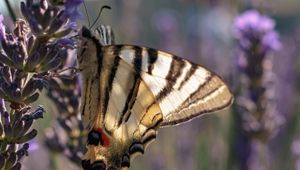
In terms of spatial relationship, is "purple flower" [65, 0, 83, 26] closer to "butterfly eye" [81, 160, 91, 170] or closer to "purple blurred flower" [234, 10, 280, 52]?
"butterfly eye" [81, 160, 91, 170]

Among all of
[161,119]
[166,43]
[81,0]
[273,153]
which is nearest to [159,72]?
[161,119]

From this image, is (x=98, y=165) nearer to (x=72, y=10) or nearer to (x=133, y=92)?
(x=133, y=92)

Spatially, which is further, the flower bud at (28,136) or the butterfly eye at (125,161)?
the butterfly eye at (125,161)

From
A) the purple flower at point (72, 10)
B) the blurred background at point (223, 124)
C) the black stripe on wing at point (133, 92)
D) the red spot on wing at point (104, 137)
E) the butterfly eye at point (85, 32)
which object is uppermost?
the purple flower at point (72, 10)

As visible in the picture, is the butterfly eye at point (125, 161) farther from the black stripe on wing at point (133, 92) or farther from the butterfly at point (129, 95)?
the black stripe on wing at point (133, 92)

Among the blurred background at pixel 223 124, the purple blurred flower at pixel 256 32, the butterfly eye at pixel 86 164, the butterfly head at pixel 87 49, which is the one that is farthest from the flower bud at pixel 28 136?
the purple blurred flower at pixel 256 32

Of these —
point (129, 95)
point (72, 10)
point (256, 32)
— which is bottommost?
point (256, 32)

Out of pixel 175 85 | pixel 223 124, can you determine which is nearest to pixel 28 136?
pixel 175 85

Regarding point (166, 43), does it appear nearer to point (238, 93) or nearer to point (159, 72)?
point (238, 93)
